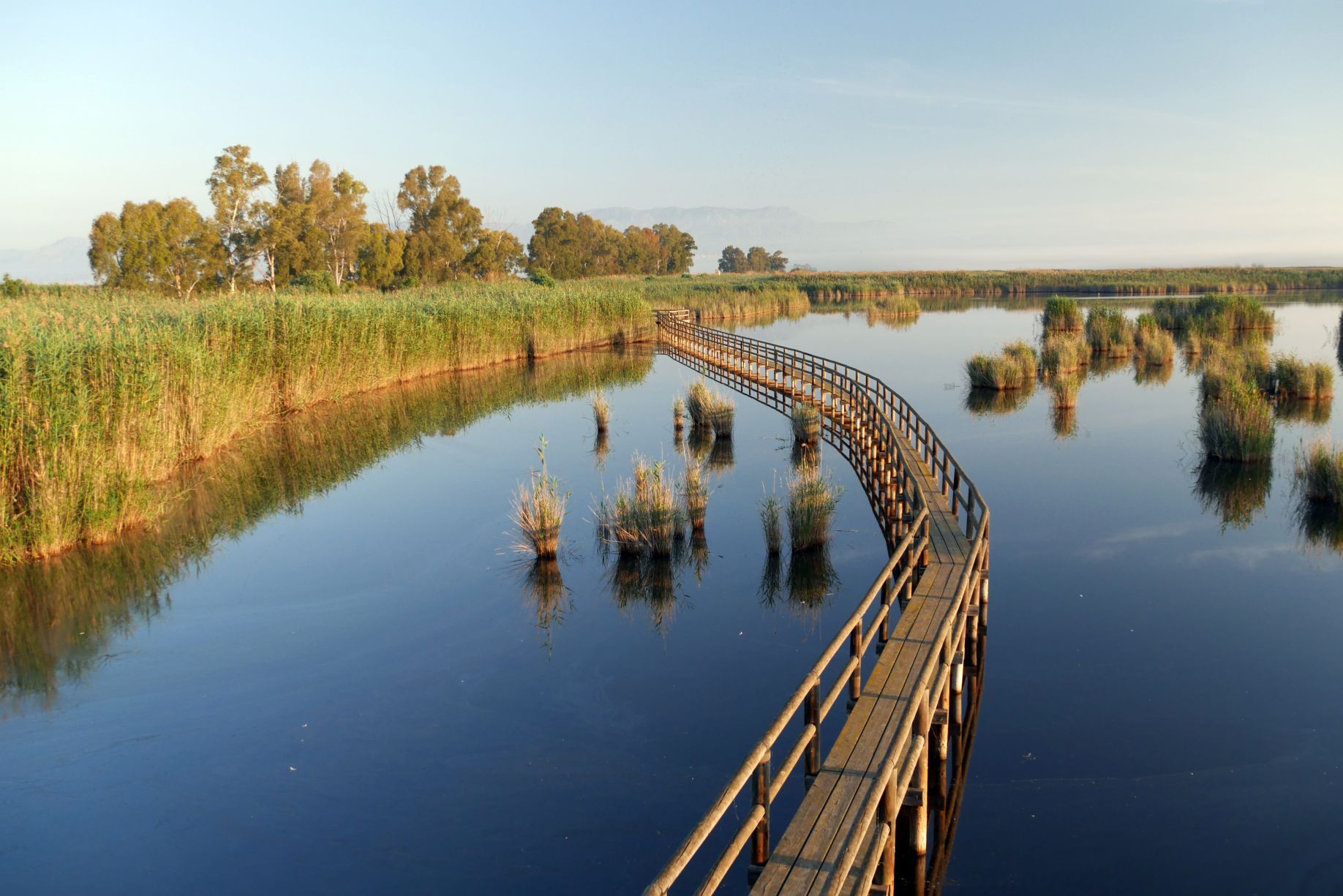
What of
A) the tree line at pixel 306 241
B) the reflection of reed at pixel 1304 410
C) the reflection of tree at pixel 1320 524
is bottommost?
the reflection of tree at pixel 1320 524

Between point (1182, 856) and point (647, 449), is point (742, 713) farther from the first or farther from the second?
point (647, 449)

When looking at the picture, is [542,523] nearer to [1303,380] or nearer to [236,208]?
[1303,380]

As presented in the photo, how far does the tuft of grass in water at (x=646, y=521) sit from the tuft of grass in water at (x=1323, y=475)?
12.1m

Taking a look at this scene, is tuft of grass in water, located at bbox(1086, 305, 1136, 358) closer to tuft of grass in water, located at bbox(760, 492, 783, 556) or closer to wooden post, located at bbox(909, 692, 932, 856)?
tuft of grass in water, located at bbox(760, 492, 783, 556)

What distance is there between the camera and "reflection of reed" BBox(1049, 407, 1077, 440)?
24103mm

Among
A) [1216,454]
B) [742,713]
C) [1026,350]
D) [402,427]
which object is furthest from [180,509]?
[1026,350]

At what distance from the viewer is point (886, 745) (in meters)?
6.90

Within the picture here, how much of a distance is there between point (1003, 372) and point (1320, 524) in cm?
1634

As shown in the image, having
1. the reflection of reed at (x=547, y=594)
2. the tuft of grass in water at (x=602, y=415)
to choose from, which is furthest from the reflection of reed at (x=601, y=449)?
the reflection of reed at (x=547, y=594)

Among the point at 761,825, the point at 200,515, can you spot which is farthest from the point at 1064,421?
the point at 761,825

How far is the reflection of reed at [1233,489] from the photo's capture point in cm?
1680

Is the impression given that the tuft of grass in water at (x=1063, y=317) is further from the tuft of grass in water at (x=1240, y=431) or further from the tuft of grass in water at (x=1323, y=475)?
the tuft of grass in water at (x=1323, y=475)

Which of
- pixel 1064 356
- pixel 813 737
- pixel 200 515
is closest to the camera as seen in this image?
pixel 813 737

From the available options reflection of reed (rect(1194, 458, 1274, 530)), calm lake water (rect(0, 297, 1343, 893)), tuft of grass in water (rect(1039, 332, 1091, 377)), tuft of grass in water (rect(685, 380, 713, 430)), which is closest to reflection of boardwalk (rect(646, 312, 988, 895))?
calm lake water (rect(0, 297, 1343, 893))
